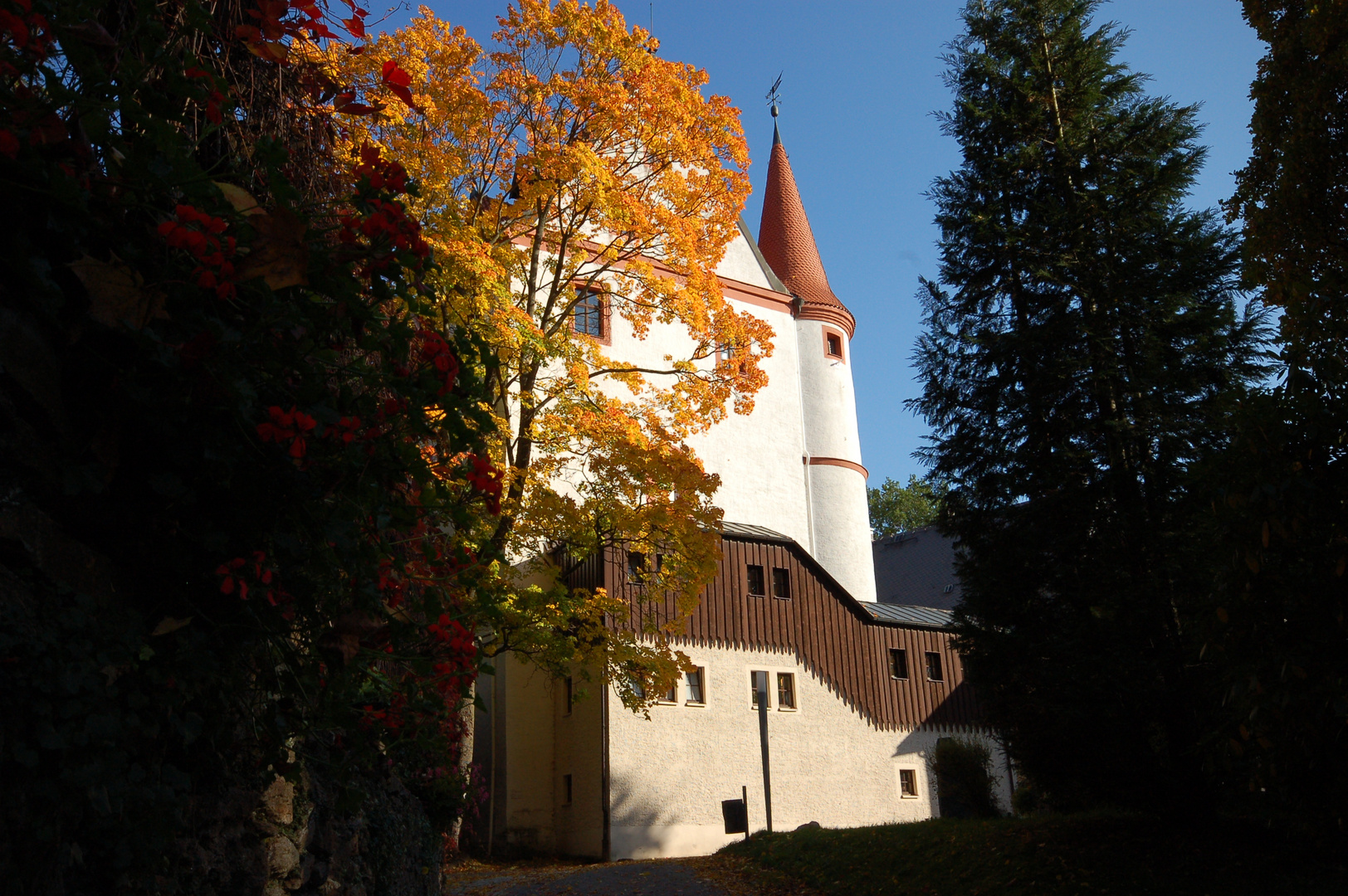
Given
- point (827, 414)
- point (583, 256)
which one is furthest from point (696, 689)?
point (827, 414)

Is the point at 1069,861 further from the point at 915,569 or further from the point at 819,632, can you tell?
the point at 915,569

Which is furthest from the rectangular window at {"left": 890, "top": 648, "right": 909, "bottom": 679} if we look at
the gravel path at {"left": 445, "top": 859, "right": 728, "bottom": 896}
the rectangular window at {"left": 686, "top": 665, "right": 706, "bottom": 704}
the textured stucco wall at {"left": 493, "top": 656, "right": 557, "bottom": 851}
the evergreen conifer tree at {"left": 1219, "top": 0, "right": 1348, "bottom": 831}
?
the evergreen conifer tree at {"left": 1219, "top": 0, "right": 1348, "bottom": 831}

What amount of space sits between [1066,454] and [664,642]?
560cm

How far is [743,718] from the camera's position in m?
20.6

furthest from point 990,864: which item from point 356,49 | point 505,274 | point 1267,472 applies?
point 356,49

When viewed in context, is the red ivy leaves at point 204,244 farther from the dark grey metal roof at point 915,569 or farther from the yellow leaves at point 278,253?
the dark grey metal roof at point 915,569

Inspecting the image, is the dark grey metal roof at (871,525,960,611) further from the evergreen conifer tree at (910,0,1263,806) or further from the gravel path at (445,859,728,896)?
the evergreen conifer tree at (910,0,1263,806)

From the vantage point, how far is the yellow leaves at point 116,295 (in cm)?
288

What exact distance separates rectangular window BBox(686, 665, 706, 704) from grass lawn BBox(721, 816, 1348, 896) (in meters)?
6.11

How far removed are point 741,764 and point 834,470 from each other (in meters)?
11.1

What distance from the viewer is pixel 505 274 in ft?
40.5

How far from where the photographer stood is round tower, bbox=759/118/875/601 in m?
28.7

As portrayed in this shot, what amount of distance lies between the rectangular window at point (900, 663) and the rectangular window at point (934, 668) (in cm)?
81

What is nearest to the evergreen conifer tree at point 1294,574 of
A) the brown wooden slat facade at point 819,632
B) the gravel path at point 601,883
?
the gravel path at point 601,883
